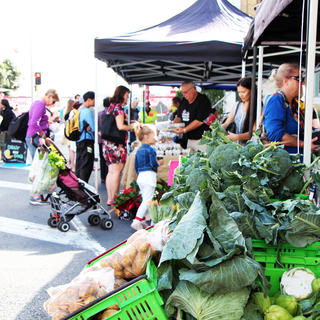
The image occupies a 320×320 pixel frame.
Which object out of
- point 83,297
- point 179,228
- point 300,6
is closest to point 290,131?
point 300,6

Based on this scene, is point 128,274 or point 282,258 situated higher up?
point 282,258

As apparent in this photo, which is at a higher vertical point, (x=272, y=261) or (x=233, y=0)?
(x=233, y=0)

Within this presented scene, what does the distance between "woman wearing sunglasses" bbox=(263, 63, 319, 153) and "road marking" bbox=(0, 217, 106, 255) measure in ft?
8.41

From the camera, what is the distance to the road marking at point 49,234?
17.4ft

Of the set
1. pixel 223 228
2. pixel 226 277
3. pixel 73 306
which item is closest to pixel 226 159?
pixel 223 228

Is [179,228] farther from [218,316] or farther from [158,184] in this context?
[158,184]

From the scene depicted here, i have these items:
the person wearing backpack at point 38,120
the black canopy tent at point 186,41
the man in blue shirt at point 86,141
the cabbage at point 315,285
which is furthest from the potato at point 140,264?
the man in blue shirt at point 86,141

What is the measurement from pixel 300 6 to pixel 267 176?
7.85 feet

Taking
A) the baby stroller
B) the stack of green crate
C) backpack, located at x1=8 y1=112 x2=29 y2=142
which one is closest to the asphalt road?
the baby stroller

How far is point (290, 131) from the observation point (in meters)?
3.74

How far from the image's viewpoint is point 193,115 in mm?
7070

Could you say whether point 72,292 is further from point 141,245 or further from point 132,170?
point 132,170

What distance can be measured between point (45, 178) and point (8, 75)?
131 ft

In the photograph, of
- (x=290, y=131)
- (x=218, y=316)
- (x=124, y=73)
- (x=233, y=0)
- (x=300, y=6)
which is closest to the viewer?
(x=218, y=316)
